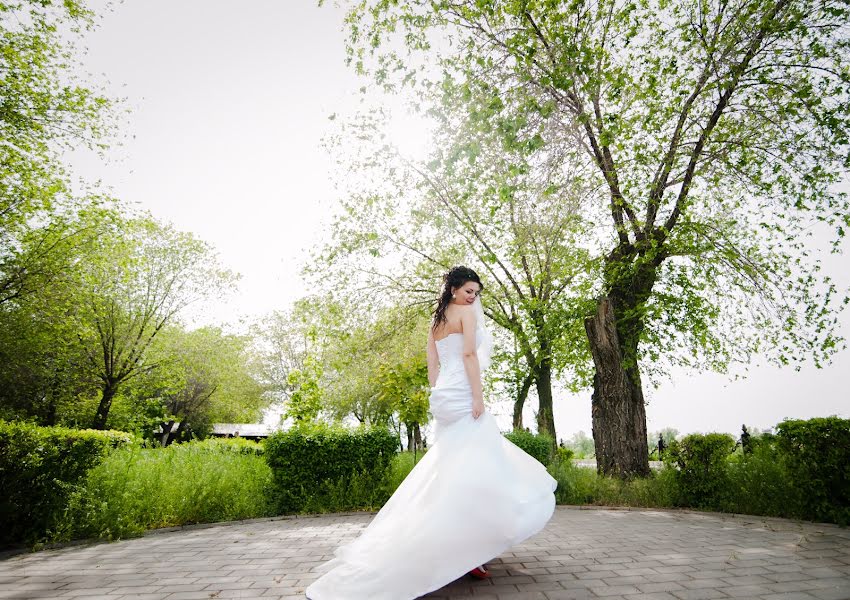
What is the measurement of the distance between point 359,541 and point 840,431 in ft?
22.3

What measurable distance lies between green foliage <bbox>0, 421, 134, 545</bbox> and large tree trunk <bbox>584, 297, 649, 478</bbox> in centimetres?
996

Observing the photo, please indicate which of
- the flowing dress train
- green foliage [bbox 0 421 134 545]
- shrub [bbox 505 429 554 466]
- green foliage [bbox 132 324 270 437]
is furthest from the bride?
green foliage [bbox 132 324 270 437]

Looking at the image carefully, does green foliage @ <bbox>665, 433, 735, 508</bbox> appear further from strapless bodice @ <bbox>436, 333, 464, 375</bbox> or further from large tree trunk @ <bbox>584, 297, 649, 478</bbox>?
strapless bodice @ <bbox>436, 333, 464, 375</bbox>

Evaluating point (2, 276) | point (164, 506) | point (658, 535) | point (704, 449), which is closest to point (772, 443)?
point (704, 449)

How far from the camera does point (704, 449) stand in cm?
811

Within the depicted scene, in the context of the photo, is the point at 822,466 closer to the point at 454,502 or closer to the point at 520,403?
the point at 454,502

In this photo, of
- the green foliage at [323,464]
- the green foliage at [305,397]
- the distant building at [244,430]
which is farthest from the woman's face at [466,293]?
the distant building at [244,430]

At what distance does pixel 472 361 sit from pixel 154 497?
585 centimetres

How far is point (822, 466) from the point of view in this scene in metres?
6.29

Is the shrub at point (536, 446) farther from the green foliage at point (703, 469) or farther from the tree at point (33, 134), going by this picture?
the tree at point (33, 134)

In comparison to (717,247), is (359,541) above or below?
below

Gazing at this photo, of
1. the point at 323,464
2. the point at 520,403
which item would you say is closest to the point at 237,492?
the point at 323,464

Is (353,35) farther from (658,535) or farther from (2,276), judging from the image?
(2,276)

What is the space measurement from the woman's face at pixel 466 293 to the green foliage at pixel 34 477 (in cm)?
569
